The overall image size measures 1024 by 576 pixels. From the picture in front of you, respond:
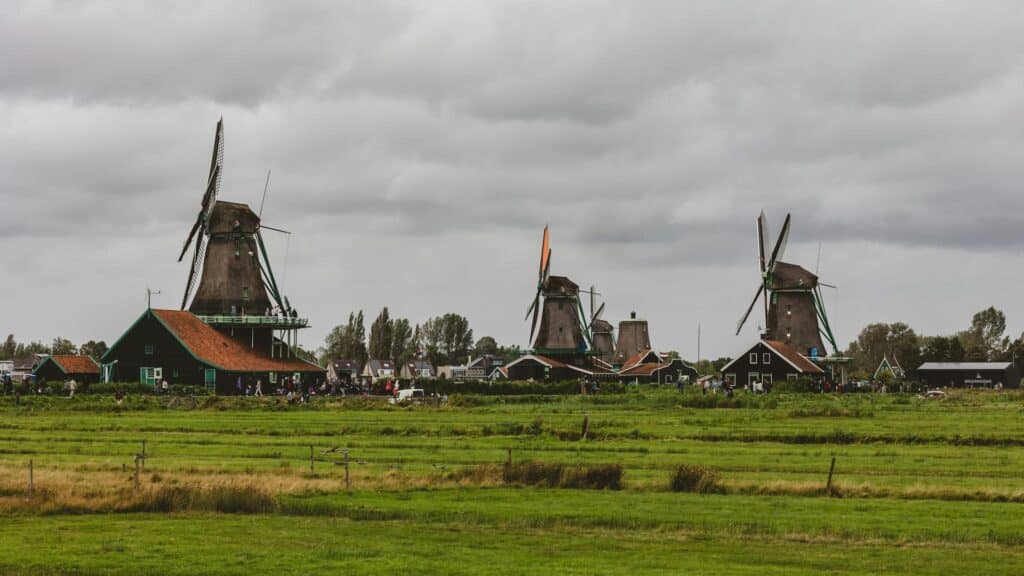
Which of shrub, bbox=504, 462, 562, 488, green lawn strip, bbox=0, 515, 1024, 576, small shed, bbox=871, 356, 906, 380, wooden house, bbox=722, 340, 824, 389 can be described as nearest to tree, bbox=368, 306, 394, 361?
small shed, bbox=871, 356, 906, 380

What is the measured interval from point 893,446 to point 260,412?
3689 cm

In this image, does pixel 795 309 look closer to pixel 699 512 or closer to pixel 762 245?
pixel 762 245

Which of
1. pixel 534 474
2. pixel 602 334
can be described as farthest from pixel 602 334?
pixel 534 474

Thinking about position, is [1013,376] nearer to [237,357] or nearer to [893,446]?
[237,357]

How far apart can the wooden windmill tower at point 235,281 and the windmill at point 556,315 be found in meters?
36.3

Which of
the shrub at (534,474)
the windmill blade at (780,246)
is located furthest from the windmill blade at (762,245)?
the shrub at (534,474)

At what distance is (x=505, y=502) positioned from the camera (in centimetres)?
3038

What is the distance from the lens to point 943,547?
80.4 ft

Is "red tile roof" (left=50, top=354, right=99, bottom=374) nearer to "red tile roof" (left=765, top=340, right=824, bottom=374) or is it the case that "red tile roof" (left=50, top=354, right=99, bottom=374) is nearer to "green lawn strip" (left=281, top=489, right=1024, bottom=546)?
"red tile roof" (left=765, top=340, right=824, bottom=374)

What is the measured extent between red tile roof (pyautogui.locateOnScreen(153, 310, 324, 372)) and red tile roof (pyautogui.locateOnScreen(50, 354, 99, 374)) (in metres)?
10.8

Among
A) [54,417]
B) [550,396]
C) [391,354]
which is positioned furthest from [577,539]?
[391,354]

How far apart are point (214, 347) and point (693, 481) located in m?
67.2

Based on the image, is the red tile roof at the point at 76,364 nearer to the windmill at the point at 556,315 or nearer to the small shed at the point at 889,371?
the windmill at the point at 556,315

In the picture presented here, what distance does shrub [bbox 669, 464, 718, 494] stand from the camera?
32438mm
